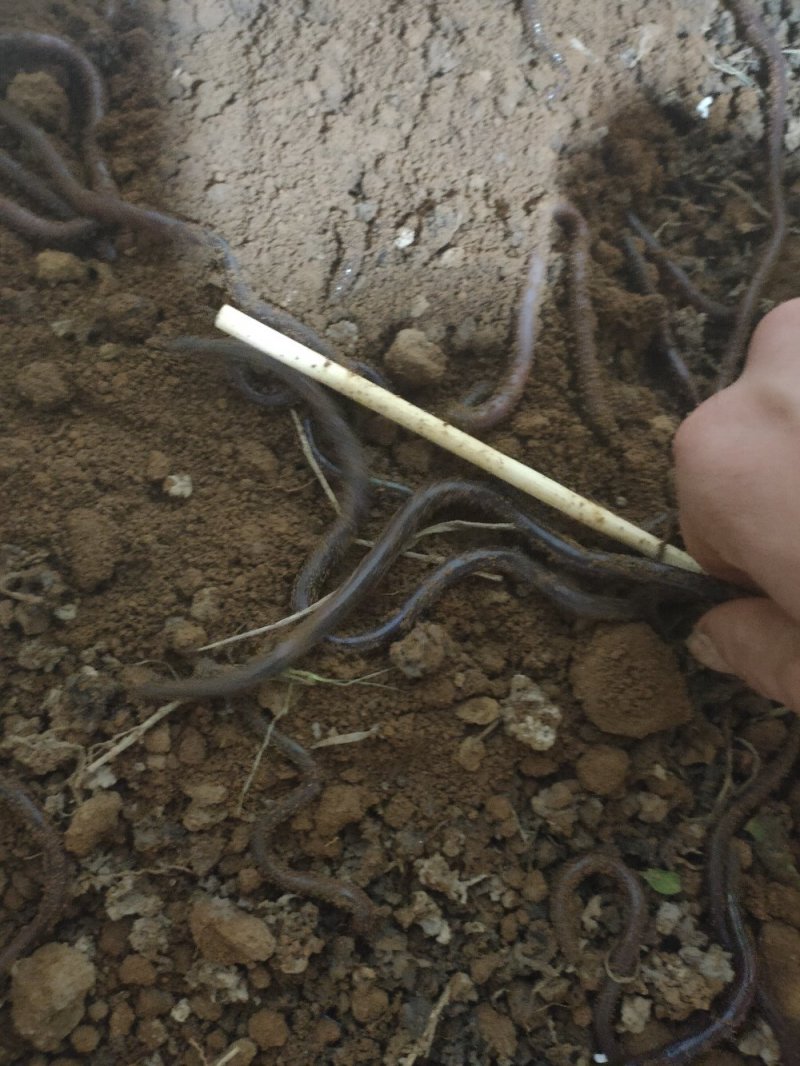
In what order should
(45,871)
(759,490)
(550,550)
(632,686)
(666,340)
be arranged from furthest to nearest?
(666,340)
(550,550)
(632,686)
(45,871)
(759,490)

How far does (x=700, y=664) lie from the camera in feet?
8.49

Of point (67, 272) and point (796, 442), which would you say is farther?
point (67, 272)

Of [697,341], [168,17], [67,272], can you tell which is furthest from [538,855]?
[168,17]

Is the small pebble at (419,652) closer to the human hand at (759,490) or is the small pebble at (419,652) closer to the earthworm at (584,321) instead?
the human hand at (759,490)

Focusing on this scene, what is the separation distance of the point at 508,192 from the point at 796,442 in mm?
1838

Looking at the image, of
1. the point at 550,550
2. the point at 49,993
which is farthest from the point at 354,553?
the point at 49,993

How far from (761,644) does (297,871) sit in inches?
59.1

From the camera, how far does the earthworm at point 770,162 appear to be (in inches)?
118

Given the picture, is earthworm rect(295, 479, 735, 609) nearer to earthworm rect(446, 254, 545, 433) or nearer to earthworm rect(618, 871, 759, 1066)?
earthworm rect(446, 254, 545, 433)

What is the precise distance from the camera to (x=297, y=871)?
7.68 ft

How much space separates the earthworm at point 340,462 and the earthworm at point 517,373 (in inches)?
15.1

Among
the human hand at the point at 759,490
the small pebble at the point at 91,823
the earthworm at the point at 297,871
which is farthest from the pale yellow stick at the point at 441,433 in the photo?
the small pebble at the point at 91,823

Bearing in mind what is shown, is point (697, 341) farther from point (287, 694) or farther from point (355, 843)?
point (355, 843)

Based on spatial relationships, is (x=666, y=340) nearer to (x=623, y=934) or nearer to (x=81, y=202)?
(x=623, y=934)
